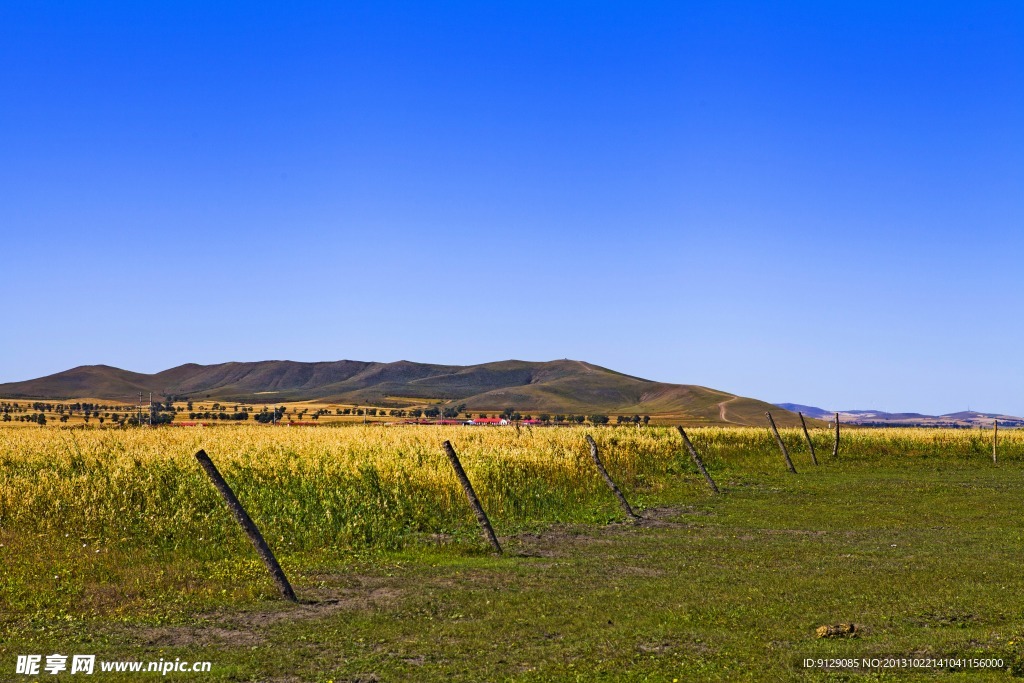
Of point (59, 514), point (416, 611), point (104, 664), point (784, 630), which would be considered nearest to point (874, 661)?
point (784, 630)

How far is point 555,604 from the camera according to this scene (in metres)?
14.5

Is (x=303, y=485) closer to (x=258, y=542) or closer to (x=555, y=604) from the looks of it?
(x=258, y=542)

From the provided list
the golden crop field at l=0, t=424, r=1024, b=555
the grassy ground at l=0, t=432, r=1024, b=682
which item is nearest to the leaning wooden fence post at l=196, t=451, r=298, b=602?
the grassy ground at l=0, t=432, r=1024, b=682

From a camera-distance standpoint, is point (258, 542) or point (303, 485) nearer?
point (258, 542)

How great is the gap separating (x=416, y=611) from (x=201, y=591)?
13.1ft

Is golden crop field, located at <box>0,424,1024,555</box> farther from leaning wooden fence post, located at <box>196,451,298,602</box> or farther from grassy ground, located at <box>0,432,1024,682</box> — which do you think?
leaning wooden fence post, located at <box>196,451,298,602</box>

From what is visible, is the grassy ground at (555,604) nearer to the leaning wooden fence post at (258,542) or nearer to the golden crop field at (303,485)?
the leaning wooden fence post at (258,542)

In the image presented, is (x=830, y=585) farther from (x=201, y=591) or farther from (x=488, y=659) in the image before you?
(x=201, y=591)

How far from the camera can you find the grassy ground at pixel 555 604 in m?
11.2

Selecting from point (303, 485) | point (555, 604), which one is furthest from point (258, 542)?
point (303, 485)

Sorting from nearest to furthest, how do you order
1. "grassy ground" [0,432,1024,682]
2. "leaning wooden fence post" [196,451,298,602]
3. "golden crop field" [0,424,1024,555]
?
1. "grassy ground" [0,432,1024,682]
2. "leaning wooden fence post" [196,451,298,602]
3. "golden crop field" [0,424,1024,555]

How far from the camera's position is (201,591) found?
1546cm

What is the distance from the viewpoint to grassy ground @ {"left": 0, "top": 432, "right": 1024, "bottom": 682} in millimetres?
11180

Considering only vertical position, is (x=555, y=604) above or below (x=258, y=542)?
below
